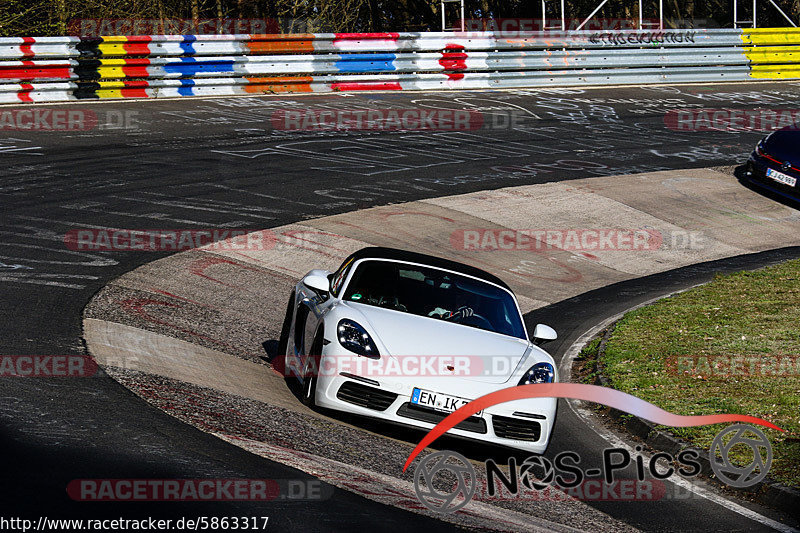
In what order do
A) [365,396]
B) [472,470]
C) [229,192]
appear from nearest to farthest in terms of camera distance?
1. [472,470]
2. [365,396]
3. [229,192]

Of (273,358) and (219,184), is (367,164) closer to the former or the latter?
(219,184)

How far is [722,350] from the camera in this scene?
996 cm

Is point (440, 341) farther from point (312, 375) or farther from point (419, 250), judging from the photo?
point (419, 250)

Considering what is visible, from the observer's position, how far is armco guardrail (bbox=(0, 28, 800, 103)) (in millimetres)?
21734

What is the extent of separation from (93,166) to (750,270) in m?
11.2

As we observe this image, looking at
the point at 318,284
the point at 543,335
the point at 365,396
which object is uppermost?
the point at 318,284

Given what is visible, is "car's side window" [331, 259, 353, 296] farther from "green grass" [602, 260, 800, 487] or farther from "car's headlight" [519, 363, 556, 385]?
"green grass" [602, 260, 800, 487]

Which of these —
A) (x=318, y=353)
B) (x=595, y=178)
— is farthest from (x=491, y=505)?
(x=595, y=178)

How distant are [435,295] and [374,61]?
60.9 feet

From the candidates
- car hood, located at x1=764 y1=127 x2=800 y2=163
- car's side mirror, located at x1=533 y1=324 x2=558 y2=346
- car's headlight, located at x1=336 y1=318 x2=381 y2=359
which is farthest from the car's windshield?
car hood, located at x1=764 y1=127 x2=800 y2=163

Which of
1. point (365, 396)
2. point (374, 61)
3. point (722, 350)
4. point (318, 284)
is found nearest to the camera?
point (365, 396)

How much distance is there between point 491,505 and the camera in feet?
19.6

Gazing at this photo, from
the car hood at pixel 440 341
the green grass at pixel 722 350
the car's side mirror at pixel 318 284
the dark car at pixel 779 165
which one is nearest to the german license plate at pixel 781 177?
the dark car at pixel 779 165

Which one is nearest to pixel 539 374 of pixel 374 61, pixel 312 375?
pixel 312 375
